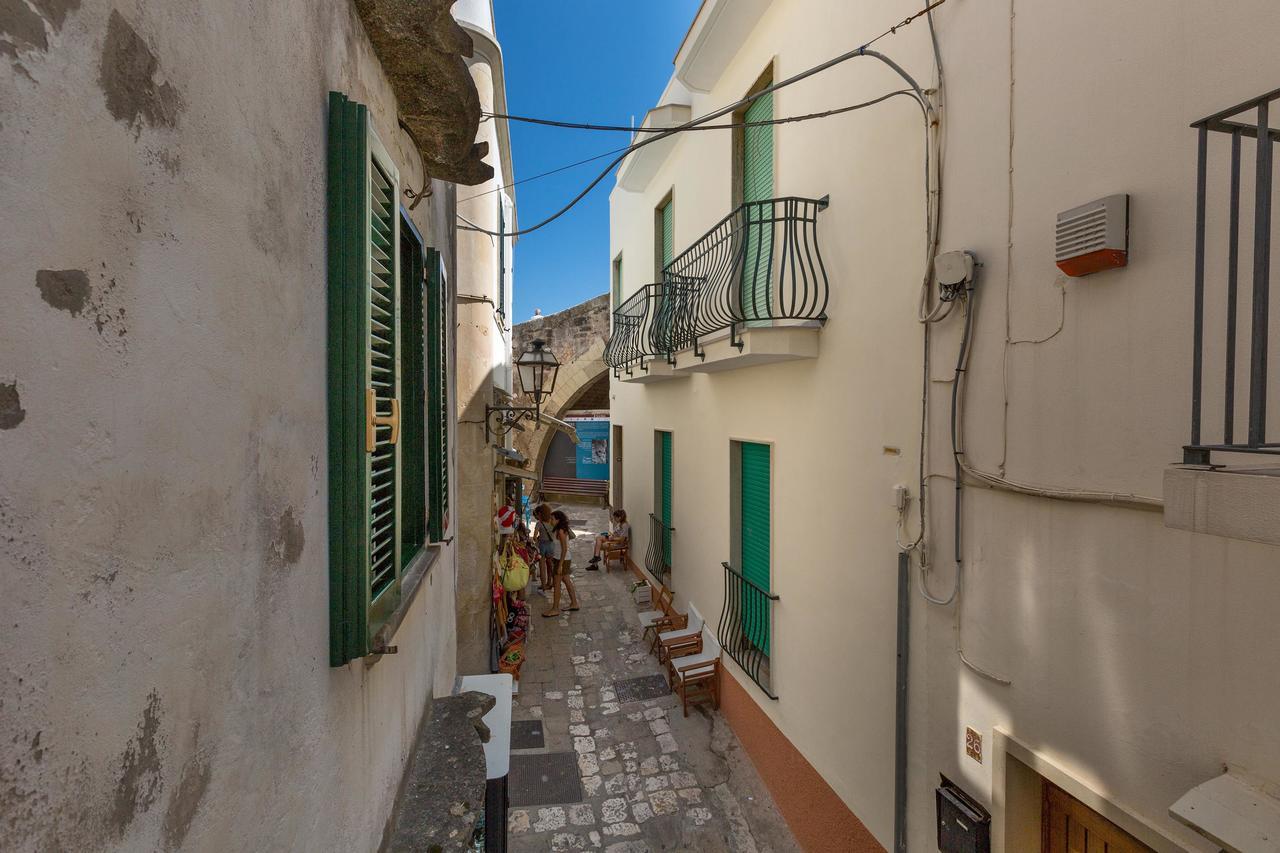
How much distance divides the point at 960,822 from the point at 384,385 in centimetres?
352

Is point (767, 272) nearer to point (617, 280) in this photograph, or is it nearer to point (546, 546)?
point (546, 546)

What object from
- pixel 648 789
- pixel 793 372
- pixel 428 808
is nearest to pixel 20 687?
pixel 428 808

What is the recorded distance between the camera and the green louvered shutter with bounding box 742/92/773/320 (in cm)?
494

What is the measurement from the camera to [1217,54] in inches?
83.7

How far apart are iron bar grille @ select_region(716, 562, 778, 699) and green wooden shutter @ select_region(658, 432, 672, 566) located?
2741mm

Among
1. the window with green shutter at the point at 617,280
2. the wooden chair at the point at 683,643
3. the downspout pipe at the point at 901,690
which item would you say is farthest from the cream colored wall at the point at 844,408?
the window with green shutter at the point at 617,280

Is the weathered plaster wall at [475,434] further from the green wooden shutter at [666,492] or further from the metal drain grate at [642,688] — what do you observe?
the green wooden shutter at [666,492]

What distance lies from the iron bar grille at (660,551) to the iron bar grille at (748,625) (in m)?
2.41

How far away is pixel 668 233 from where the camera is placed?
941 centimetres

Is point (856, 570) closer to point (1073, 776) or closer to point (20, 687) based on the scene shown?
point (1073, 776)

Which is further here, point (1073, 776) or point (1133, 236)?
point (1073, 776)

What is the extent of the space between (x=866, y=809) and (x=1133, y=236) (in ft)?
12.4

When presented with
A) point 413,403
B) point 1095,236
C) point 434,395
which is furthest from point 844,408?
point 413,403

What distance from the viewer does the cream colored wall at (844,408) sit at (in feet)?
12.5
